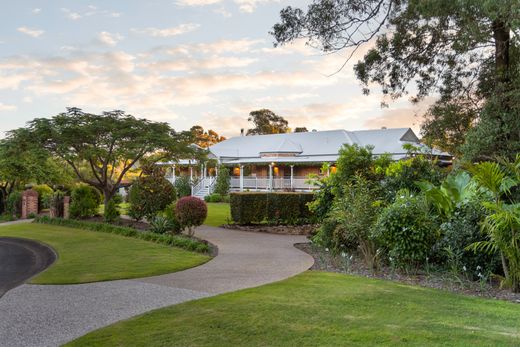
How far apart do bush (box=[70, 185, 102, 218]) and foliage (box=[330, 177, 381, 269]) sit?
1317 cm

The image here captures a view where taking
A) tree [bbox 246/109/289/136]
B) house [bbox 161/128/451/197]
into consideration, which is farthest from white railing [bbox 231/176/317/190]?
tree [bbox 246/109/289/136]

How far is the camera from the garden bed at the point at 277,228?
16578mm

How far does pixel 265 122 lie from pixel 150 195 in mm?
50022

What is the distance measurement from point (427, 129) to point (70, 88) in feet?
48.7

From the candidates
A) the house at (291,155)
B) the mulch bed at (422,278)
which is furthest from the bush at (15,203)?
the mulch bed at (422,278)

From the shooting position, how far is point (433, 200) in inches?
360

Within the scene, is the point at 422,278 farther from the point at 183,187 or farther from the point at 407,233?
the point at 183,187

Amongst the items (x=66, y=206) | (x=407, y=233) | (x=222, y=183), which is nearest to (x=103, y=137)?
(x=66, y=206)

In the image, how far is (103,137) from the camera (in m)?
18.3

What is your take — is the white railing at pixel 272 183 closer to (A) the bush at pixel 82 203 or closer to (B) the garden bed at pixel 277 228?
(B) the garden bed at pixel 277 228

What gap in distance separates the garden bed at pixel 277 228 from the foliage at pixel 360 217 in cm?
567

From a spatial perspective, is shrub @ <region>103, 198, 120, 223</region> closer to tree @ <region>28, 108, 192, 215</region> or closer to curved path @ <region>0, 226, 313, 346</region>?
tree @ <region>28, 108, 192, 215</region>

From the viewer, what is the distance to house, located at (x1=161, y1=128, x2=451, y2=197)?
34188mm

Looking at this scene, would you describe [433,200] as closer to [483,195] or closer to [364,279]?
[483,195]
